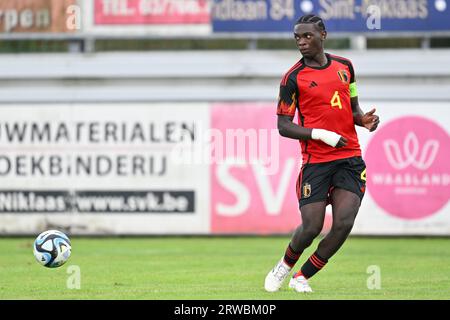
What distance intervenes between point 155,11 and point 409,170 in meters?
5.96

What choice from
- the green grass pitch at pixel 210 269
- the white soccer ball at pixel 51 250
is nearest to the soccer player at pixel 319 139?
the green grass pitch at pixel 210 269

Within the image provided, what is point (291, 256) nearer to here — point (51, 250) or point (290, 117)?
point (290, 117)

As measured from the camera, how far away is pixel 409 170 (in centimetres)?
1989

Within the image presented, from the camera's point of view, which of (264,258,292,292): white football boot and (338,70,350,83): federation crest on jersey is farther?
(264,258,292,292): white football boot

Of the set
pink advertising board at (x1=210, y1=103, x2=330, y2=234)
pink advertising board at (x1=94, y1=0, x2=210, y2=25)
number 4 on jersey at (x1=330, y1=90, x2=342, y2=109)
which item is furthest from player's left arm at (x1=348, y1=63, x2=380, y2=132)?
pink advertising board at (x1=94, y1=0, x2=210, y2=25)

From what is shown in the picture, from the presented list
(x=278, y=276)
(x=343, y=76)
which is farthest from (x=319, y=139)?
(x=278, y=276)

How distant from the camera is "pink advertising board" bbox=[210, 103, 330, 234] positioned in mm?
20031

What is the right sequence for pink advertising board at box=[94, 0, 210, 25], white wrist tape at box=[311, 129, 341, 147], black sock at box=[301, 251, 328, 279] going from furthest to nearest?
pink advertising board at box=[94, 0, 210, 25] → black sock at box=[301, 251, 328, 279] → white wrist tape at box=[311, 129, 341, 147]

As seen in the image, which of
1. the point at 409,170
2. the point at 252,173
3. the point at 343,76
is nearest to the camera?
the point at 343,76

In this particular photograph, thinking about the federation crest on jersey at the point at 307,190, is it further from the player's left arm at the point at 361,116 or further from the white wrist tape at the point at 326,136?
the player's left arm at the point at 361,116

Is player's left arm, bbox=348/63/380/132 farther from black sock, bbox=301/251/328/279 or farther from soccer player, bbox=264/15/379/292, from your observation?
black sock, bbox=301/251/328/279

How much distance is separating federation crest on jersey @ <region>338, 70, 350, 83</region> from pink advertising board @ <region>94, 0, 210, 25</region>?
11.2 meters

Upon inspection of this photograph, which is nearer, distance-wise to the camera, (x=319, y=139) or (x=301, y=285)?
(x=319, y=139)

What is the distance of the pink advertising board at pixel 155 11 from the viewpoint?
21297 millimetres
